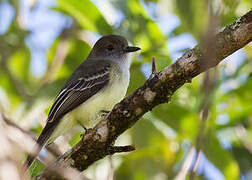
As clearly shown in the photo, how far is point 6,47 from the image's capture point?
233 inches

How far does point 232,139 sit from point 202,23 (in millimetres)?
3520

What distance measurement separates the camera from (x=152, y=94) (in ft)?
10.5

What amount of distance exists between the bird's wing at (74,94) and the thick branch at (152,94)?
0.95 m

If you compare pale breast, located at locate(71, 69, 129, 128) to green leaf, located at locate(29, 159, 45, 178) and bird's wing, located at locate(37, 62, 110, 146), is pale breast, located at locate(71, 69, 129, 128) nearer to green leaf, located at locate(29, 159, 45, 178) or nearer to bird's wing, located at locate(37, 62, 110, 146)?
bird's wing, located at locate(37, 62, 110, 146)

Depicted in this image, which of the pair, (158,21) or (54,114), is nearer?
(54,114)

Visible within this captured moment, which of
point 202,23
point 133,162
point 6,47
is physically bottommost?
point 133,162

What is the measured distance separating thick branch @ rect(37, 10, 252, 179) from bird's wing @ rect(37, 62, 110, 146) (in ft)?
Result: 3.10

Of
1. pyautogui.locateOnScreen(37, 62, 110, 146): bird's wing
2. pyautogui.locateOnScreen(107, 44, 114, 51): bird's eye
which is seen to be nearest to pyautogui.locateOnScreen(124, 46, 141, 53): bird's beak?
pyautogui.locateOnScreen(37, 62, 110, 146): bird's wing

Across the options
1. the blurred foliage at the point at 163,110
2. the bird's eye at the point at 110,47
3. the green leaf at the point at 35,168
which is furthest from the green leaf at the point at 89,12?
the green leaf at the point at 35,168

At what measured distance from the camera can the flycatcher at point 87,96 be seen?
449cm

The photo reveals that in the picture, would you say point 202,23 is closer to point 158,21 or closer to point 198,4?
point 198,4

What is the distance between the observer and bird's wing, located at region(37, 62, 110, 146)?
175 inches

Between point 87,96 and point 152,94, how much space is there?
163cm

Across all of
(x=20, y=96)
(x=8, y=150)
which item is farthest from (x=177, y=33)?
(x=8, y=150)
